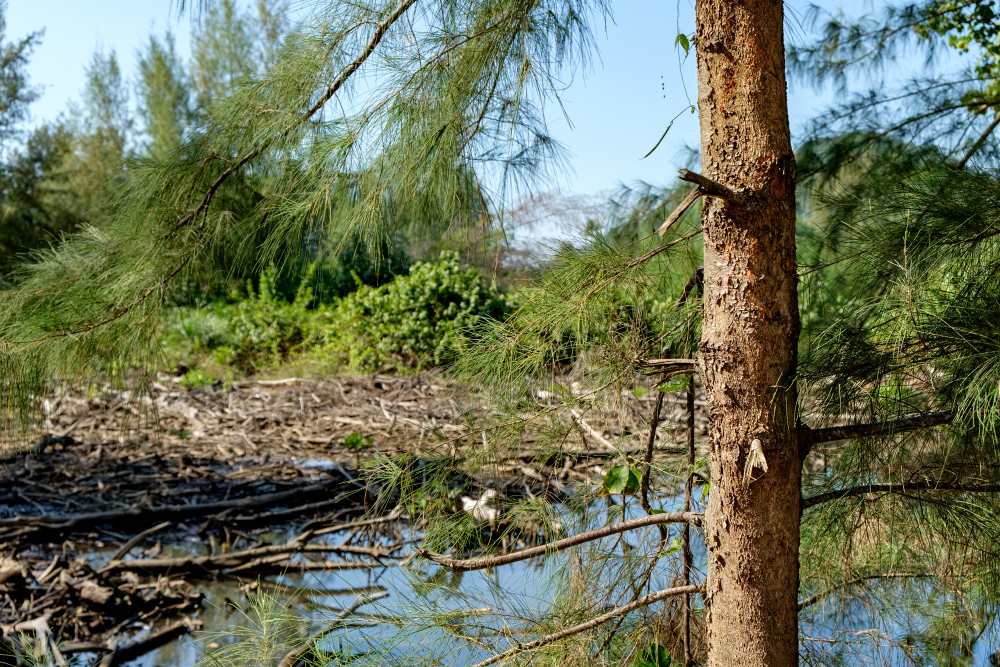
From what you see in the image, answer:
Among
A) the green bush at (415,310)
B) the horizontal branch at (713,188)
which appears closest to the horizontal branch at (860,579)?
the horizontal branch at (713,188)

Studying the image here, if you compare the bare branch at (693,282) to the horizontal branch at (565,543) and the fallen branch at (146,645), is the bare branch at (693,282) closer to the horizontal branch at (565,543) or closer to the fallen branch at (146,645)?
the horizontal branch at (565,543)

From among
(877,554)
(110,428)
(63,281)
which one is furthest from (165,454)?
(877,554)

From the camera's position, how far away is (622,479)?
5.45 ft

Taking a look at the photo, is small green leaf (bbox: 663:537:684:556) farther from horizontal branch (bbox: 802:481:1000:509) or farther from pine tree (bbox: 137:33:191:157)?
pine tree (bbox: 137:33:191:157)

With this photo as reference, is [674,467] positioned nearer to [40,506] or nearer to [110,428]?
[40,506]

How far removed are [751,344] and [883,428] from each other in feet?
0.93

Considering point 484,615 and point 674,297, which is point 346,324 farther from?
point 484,615

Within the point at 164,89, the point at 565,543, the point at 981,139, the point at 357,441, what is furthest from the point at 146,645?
the point at 164,89

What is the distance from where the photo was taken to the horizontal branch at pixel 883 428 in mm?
1393

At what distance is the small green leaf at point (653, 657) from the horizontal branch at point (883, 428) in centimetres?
55

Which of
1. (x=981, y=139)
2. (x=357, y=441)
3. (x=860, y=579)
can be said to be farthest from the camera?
(x=357, y=441)

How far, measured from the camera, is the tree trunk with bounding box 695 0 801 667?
1417mm

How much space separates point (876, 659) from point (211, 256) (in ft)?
6.66

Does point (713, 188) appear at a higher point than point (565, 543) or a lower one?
higher
